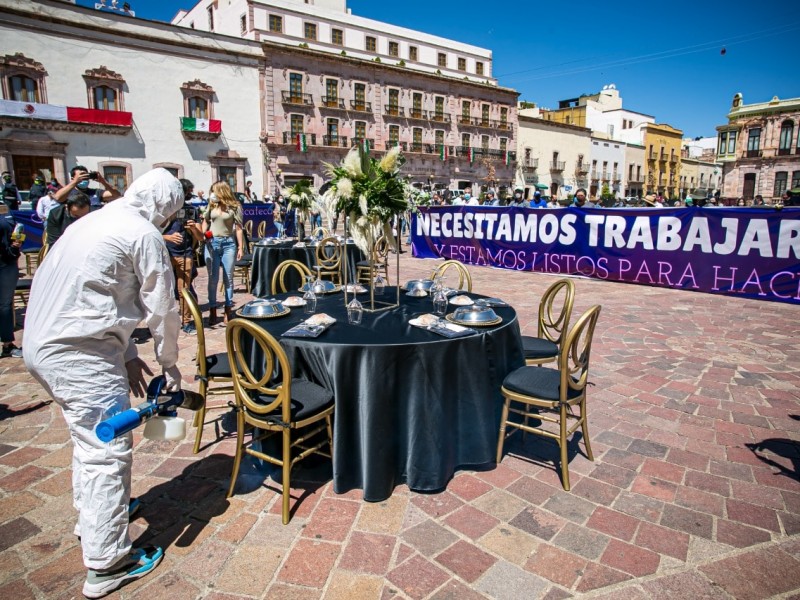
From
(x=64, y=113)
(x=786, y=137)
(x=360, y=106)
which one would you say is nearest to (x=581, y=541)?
(x=64, y=113)

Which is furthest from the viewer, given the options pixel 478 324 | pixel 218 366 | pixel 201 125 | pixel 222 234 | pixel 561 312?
pixel 201 125

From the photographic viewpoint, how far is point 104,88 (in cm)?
2114

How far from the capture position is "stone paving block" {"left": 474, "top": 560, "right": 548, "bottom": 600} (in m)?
1.90

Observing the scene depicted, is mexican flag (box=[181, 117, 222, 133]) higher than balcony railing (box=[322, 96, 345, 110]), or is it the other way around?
balcony railing (box=[322, 96, 345, 110])

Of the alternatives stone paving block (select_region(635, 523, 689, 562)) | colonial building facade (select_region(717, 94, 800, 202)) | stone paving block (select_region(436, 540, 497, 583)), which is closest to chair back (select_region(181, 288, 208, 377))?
stone paving block (select_region(436, 540, 497, 583))

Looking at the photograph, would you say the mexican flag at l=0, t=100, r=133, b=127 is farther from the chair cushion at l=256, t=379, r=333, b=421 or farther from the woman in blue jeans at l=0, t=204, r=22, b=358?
the chair cushion at l=256, t=379, r=333, b=421

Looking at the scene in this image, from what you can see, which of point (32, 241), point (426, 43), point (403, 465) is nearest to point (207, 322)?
point (403, 465)

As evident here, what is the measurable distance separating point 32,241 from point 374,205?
10.9 meters

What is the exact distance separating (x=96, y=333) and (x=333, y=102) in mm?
29362

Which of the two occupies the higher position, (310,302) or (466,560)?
(310,302)

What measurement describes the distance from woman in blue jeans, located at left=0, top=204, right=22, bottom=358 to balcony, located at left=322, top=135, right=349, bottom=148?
25.3m

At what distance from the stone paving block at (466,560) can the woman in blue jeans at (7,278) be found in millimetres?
4822

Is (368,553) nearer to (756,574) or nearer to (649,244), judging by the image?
(756,574)

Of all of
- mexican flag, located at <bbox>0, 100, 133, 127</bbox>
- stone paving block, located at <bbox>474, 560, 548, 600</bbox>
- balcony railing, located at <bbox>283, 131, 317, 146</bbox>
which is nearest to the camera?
stone paving block, located at <bbox>474, 560, 548, 600</bbox>
